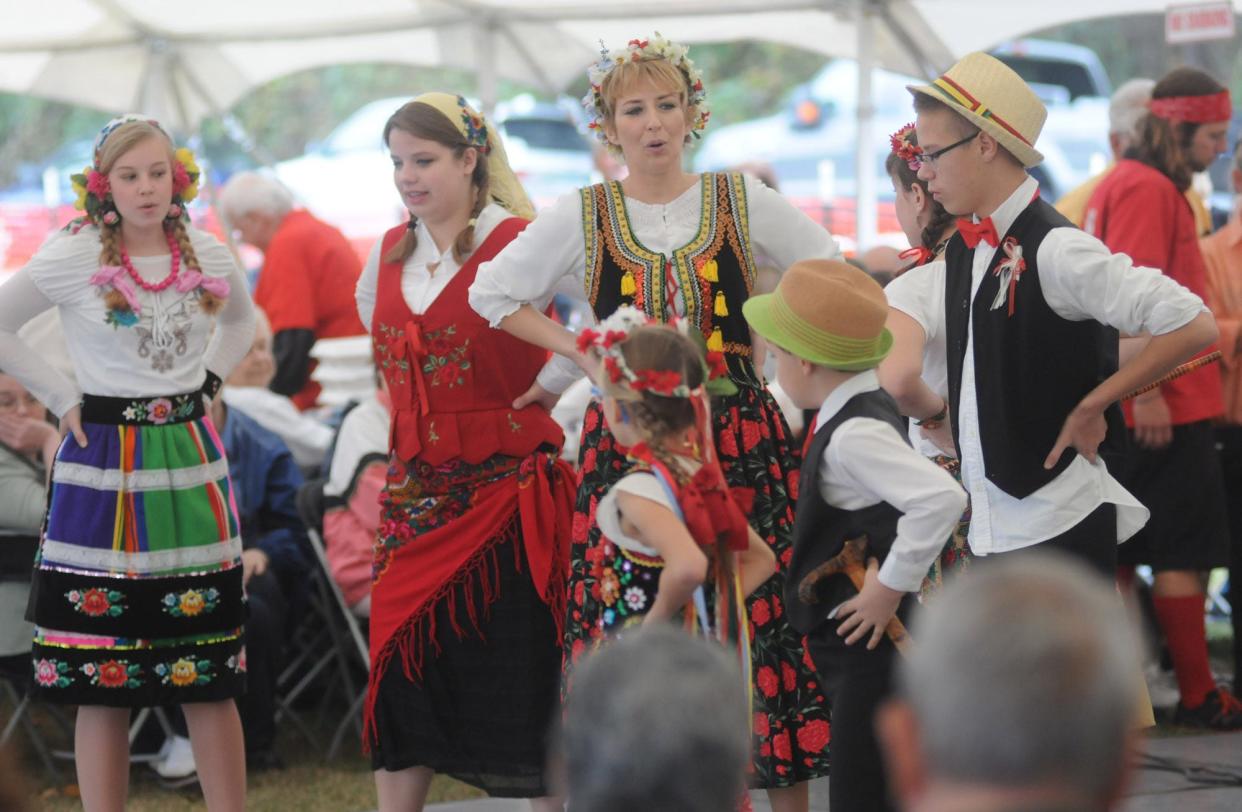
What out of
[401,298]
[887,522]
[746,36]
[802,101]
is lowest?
[887,522]

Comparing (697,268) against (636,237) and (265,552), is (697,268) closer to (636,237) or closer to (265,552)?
(636,237)

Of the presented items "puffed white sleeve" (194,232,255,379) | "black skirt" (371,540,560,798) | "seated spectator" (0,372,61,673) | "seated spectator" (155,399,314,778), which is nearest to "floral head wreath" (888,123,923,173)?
"black skirt" (371,540,560,798)

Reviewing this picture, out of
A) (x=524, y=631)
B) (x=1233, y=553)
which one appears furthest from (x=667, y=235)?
(x=1233, y=553)

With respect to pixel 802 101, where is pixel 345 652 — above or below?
below

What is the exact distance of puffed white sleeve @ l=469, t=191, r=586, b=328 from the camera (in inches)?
126

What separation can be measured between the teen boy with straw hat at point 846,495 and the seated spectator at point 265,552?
8.23 ft

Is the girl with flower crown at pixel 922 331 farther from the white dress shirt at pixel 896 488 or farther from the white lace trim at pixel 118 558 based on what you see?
the white lace trim at pixel 118 558

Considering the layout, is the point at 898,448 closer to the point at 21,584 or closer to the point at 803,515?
the point at 803,515

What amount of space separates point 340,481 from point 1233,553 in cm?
295

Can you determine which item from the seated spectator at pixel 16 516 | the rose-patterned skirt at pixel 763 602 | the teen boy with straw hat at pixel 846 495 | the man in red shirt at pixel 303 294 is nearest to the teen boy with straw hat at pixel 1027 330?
the teen boy with straw hat at pixel 846 495

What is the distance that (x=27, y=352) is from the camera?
11.9 feet

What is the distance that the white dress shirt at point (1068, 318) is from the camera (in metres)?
2.75

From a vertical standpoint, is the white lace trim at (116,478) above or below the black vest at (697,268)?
below

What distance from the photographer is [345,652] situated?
5.24m
